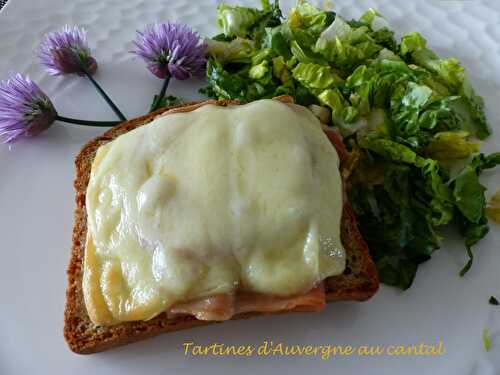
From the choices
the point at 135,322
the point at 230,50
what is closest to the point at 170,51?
the point at 230,50

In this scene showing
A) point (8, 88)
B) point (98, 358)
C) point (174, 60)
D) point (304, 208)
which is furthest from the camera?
point (174, 60)

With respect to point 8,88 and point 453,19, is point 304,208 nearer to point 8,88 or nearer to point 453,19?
point 8,88

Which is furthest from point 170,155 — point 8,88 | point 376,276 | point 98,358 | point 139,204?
point 8,88

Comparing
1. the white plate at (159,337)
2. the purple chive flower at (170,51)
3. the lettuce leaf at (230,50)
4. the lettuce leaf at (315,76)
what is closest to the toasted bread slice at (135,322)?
the white plate at (159,337)

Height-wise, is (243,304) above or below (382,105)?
below

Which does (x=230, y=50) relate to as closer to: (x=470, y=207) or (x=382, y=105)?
(x=382, y=105)

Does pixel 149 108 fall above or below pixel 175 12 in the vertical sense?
below

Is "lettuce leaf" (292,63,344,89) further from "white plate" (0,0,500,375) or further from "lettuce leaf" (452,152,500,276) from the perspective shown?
"lettuce leaf" (452,152,500,276)
